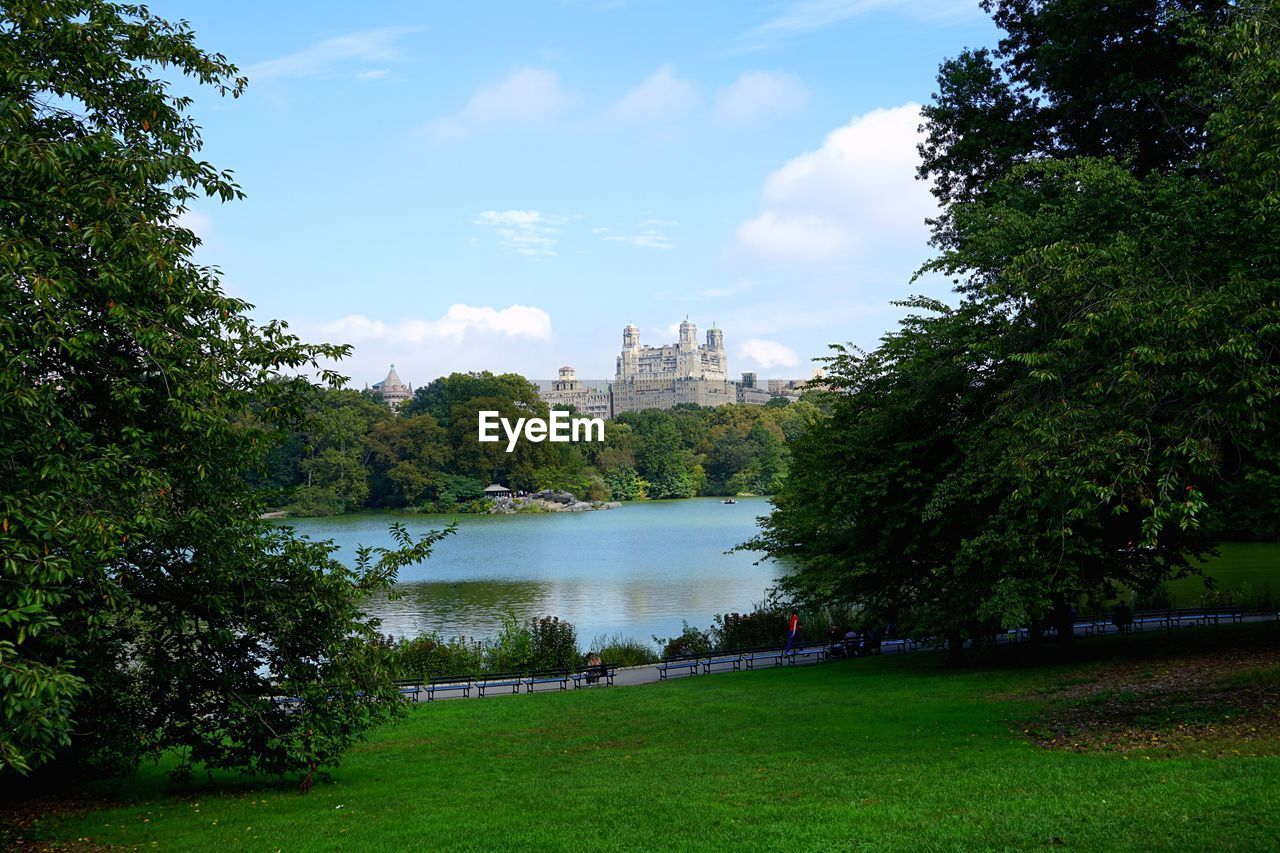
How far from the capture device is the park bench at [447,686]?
2017cm

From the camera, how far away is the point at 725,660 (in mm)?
23438

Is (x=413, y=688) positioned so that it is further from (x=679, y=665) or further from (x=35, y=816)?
(x=35, y=816)

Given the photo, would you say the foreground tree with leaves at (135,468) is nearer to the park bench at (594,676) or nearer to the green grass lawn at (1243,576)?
the park bench at (594,676)

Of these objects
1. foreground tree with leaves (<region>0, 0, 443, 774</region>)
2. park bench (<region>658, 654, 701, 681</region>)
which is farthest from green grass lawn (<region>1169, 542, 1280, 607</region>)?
foreground tree with leaves (<region>0, 0, 443, 774</region>)

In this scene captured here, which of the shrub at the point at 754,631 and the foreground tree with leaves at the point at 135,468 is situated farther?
the shrub at the point at 754,631

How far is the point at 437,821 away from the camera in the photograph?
9.23 metres

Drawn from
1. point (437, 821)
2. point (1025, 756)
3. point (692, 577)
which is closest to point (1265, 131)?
point (1025, 756)

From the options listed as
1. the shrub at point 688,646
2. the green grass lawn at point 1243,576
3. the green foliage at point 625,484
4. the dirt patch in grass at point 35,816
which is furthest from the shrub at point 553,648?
the green foliage at point 625,484

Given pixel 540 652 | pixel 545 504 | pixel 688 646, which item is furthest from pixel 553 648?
pixel 545 504

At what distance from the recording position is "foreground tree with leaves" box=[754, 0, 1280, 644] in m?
9.95

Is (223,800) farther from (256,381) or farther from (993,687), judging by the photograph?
(993,687)

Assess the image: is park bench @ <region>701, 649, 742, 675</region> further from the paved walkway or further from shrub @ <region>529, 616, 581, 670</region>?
shrub @ <region>529, 616, 581, 670</region>

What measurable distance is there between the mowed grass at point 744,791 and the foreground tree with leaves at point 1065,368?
7.97 ft

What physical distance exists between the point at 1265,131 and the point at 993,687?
9.71m
